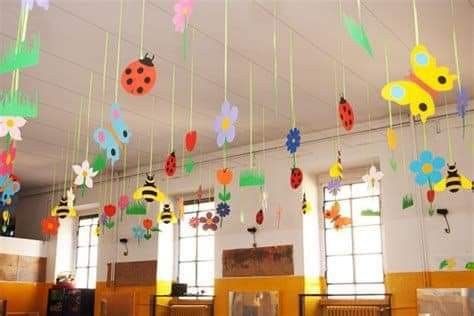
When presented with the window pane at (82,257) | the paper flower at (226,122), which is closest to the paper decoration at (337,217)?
the paper flower at (226,122)

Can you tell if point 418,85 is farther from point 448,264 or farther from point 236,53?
point 448,264

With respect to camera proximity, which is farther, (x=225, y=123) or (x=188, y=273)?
(x=188, y=273)

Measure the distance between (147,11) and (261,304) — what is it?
16.2ft

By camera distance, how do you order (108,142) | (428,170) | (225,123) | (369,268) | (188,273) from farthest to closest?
(188,273), (369,268), (428,170), (108,142), (225,123)

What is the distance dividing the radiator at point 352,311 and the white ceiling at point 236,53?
100 inches

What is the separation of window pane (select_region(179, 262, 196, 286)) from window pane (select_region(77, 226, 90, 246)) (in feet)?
8.82

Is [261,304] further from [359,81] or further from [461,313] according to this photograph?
[359,81]

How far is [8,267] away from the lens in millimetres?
10867

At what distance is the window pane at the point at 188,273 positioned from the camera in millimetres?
9578

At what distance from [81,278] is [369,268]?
6.31 metres

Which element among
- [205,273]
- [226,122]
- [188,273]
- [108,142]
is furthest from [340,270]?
[108,142]

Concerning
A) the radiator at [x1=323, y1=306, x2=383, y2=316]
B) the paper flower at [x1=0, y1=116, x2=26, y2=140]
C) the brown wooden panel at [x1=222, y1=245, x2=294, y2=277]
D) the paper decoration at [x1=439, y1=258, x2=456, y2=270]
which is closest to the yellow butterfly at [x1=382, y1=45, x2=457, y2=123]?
the paper flower at [x1=0, y1=116, x2=26, y2=140]

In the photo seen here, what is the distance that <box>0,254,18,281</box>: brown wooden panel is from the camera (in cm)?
1076

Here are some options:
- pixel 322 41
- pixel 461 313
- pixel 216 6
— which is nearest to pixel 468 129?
pixel 461 313
